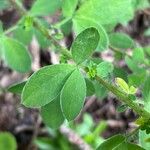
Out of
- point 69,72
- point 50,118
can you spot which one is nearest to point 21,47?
point 50,118

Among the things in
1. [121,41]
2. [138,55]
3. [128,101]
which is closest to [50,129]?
[121,41]

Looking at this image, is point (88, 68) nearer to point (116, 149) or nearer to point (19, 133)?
point (116, 149)

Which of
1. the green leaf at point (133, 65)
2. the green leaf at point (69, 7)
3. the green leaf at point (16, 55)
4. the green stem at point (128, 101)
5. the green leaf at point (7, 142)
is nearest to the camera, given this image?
the green stem at point (128, 101)

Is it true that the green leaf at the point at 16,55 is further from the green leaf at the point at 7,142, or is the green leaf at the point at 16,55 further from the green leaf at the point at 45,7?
the green leaf at the point at 7,142

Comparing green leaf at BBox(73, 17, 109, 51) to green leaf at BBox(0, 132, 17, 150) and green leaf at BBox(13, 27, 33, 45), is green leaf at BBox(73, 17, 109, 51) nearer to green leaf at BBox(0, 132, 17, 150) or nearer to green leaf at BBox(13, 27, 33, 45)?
green leaf at BBox(13, 27, 33, 45)

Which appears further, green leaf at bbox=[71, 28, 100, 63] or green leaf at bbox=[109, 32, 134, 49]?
green leaf at bbox=[109, 32, 134, 49]

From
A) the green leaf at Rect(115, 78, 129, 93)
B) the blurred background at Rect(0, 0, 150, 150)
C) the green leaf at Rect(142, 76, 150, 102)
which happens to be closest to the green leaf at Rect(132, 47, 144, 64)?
the green leaf at Rect(142, 76, 150, 102)

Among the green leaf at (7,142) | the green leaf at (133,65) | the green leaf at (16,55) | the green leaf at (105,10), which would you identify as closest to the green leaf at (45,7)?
the green leaf at (16,55)
